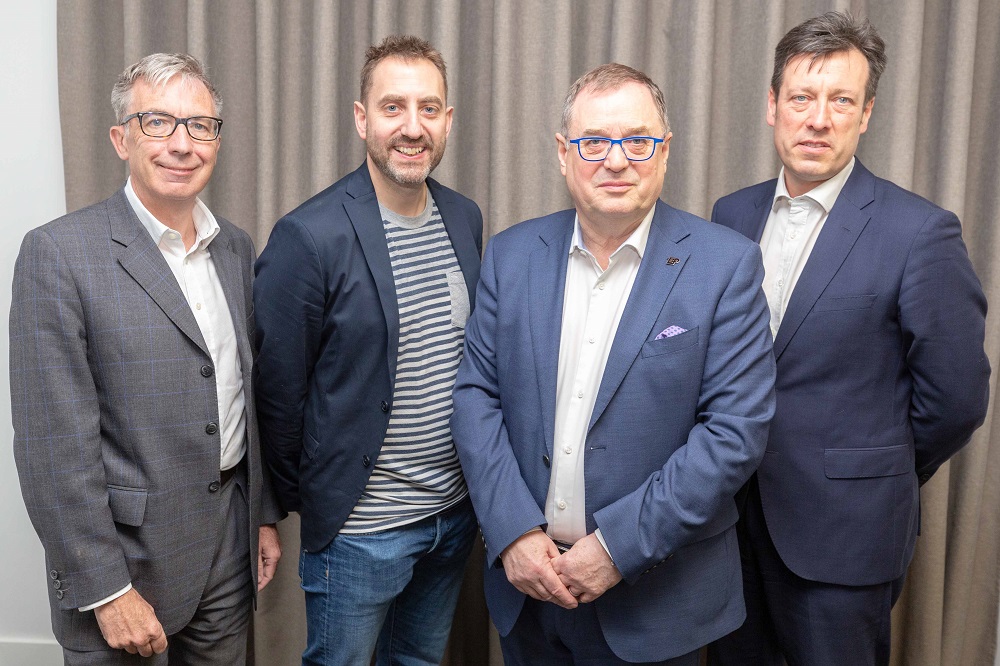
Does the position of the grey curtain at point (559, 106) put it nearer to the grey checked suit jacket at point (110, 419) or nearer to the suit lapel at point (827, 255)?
the suit lapel at point (827, 255)

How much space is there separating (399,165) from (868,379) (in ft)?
3.81

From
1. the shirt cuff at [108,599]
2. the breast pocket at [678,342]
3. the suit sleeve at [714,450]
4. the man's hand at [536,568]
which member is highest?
the breast pocket at [678,342]

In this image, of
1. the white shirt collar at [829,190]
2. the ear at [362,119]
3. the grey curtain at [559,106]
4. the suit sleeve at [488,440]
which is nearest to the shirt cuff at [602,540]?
the suit sleeve at [488,440]

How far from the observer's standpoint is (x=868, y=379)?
177 centimetres

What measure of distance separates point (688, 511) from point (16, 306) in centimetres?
135

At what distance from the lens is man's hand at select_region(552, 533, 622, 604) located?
1.53 meters

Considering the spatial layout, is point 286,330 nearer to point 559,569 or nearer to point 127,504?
point 127,504

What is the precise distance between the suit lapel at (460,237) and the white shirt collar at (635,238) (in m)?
0.30

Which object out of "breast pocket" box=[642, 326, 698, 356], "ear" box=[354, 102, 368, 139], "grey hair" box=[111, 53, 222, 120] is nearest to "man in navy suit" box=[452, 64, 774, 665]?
"breast pocket" box=[642, 326, 698, 356]

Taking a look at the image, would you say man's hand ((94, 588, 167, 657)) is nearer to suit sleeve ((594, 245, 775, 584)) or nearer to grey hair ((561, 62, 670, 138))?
suit sleeve ((594, 245, 775, 584))

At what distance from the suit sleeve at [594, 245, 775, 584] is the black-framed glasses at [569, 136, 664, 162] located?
0.29 metres

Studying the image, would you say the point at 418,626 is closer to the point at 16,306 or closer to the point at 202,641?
the point at 202,641

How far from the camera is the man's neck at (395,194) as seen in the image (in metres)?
1.82

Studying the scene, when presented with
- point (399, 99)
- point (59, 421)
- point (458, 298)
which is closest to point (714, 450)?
point (458, 298)
